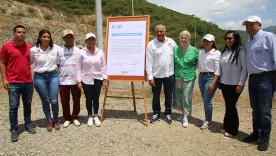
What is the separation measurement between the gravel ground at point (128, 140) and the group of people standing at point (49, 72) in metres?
0.25

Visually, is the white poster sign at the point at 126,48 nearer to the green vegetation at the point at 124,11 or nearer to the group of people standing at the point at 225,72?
the group of people standing at the point at 225,72

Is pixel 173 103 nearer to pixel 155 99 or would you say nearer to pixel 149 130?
pixel 155 99

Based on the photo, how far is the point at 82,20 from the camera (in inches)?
1522

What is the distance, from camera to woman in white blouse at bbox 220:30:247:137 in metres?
4.07

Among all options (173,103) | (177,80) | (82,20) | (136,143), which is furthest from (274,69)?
(82,20)

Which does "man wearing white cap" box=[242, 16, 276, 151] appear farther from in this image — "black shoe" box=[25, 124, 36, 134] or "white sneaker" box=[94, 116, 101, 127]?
"black shoe" box=[25, 124, 36, 134]

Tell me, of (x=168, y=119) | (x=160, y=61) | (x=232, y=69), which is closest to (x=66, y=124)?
(x=168, y=119)

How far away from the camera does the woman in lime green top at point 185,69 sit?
4.65 meters

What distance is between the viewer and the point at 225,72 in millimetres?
4234

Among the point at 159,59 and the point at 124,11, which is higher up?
the point at 124,11

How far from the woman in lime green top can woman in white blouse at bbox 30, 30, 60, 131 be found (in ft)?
7.15

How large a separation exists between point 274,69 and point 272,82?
0.21 m

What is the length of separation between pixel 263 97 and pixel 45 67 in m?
3.48

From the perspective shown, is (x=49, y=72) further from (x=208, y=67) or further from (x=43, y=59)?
(x=208, y=67)
